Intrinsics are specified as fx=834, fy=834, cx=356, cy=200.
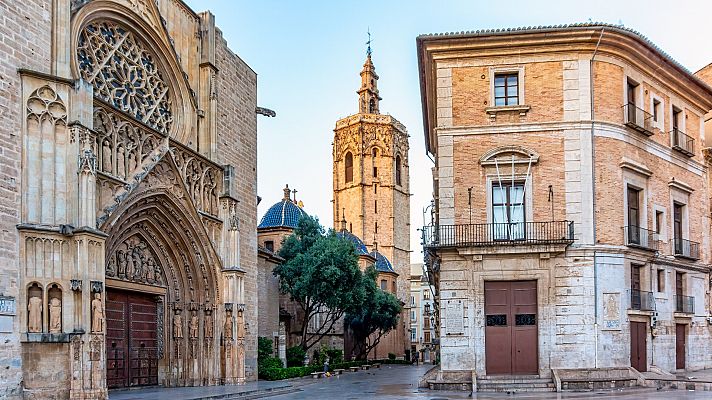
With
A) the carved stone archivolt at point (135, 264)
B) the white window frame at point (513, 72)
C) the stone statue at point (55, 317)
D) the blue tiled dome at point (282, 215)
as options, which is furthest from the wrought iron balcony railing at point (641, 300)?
the blue tiled dome at point (282, 215)

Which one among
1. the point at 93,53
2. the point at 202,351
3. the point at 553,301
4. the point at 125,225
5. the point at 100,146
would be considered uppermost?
the point at 93,53

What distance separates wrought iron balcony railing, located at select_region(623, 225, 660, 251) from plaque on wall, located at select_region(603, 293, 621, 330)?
1.90 metres

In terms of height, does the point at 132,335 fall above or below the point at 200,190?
below

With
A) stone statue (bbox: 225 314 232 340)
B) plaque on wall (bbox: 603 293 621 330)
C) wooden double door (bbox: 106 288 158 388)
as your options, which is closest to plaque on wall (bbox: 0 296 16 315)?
wooden double door (bbox: 106 288 158 388)

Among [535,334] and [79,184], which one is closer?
[79,184]

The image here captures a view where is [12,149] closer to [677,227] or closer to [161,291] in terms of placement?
[161,291]

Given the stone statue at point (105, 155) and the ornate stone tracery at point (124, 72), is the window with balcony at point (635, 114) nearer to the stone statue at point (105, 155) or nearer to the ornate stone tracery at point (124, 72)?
the ornate stone tracery at point (124, 72)

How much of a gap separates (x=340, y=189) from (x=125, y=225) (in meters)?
63.0

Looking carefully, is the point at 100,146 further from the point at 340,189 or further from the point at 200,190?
the point at 340,189

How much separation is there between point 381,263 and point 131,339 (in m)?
52.1

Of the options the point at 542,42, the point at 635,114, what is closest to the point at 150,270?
the point at 542,42

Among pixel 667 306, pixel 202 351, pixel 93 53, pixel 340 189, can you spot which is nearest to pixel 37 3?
pixel 93 53

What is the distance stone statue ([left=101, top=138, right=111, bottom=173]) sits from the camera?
875 inches

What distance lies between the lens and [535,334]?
24.2 metres
